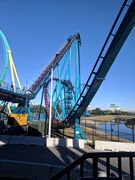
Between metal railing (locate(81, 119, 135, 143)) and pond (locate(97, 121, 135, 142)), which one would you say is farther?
metal railing (locate(81, 119, 135, 143))

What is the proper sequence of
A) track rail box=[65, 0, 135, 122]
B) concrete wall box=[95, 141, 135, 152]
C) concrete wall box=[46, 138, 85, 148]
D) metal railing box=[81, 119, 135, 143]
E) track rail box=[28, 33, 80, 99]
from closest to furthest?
track rail box=[65, 0, 135, 122], concrete wall box=[95, 141, 135, 152], concrete wall box=[46, 138, 85, 148], metal railing box=[81, 119, 135, 143], track rail box=[28, 33, 80, 99]

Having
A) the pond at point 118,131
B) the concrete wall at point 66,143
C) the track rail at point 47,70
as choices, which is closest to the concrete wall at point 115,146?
the concrete wall at point 66,143

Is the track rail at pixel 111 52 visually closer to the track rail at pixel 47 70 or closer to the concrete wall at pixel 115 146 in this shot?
the concrete wall at pixel 115 146

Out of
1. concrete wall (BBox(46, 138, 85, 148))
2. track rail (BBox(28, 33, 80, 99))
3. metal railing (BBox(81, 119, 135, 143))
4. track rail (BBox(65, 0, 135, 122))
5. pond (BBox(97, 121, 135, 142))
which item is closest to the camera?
track rail (BBox(65, 0, 135, 122))

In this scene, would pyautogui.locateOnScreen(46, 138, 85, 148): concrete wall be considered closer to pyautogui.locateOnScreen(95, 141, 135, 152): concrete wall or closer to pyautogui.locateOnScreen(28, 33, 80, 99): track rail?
pyautogui.locateOnScreen(95, 141, 135, 152): concrete wall

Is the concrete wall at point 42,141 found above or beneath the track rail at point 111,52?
beneath

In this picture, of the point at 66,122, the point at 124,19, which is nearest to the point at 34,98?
the point at 66,122

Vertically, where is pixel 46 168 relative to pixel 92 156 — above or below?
below

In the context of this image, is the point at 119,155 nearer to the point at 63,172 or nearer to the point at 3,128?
the point at 63,172

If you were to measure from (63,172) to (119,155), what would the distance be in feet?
3.53

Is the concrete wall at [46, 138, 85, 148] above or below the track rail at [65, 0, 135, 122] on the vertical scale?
below

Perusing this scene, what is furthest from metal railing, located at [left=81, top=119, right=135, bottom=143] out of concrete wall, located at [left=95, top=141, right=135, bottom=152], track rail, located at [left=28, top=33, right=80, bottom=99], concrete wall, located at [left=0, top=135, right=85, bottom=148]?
track rail, located at [left=28, top=33, right=80, bottom=99]

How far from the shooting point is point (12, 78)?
3900 centimetres

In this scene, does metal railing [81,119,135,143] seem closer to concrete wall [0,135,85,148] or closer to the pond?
the pond
